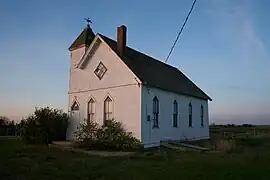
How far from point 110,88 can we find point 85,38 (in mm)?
5780

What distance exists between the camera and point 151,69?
26.2 m

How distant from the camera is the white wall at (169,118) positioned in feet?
71.9

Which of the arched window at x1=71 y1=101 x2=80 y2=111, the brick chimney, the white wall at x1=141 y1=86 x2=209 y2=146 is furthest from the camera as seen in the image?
the arched window at x1=71 y1=101 x2=80 y2=111

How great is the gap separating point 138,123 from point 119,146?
Result: 2021mm

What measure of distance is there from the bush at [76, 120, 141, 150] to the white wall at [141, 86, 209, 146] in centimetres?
111

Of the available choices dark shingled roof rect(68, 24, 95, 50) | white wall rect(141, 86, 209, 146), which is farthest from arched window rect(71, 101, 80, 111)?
white wall rect(141, 86, 209, 146)

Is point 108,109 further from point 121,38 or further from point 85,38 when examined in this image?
point 85,38

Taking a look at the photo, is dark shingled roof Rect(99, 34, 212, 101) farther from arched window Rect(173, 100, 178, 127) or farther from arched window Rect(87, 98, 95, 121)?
arched window Rect(87, 98, 95, 121)

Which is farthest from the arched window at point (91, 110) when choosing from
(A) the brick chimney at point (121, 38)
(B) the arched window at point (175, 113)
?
(B) the arched window at point (175, 113)

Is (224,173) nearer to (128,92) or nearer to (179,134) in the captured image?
(128,92)

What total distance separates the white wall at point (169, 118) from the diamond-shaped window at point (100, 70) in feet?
13.3

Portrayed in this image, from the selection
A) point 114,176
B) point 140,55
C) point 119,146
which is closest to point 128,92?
point 119,146

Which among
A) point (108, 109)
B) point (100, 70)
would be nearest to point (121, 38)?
point (100, 70)

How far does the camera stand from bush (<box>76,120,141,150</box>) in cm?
2089
